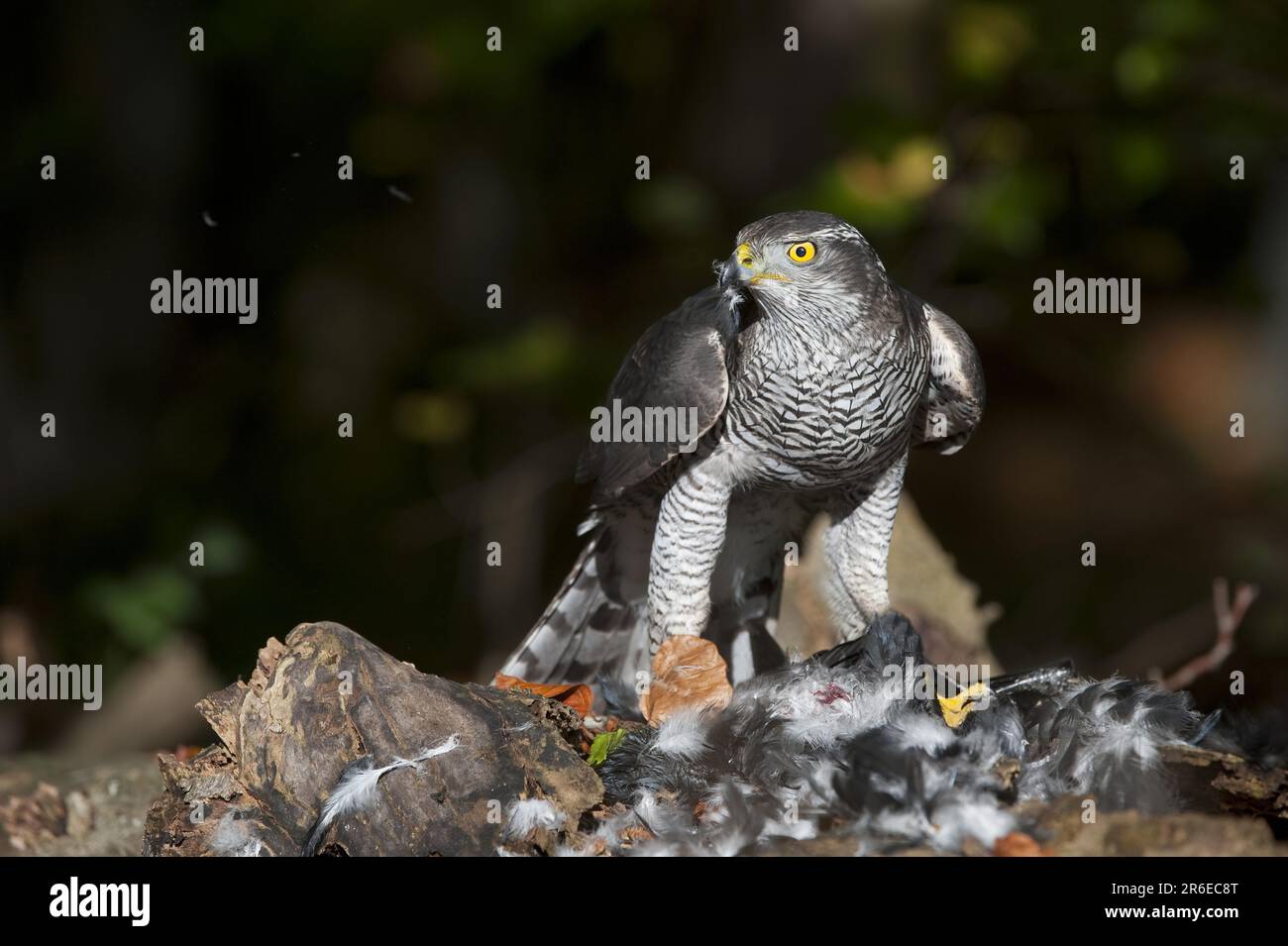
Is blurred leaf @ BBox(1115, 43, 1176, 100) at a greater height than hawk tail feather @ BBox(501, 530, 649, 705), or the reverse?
blurred leaf @ BBox(1115, 43, 1176, 100)

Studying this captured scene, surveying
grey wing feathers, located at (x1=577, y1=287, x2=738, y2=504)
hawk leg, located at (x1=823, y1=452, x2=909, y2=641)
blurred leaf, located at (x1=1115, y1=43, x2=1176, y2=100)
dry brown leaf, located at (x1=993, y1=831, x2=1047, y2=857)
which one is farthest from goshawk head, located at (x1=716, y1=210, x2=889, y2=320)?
blurred leaf, located at (x1=1115, y1=43, x2=1176, y2=100)

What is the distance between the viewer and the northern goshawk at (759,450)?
316 centimetres

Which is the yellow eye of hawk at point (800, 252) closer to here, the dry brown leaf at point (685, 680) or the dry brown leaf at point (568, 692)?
the dry brown leaf at point (685, 680)

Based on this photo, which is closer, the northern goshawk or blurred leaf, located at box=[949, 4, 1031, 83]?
the northern goshawk

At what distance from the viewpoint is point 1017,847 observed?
2506mm

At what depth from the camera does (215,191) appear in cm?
693

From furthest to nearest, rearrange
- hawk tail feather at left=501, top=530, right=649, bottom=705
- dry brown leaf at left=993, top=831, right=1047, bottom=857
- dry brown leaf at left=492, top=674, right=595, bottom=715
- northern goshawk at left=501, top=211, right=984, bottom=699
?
hawk tail feather at left=501, top=530, right=649, bottom=705 < dry brown leaf at left=492, top=674, right=595, bottom=715 < northern goshawk at left=501, top=211, right=984, bottom=699 < dry brown leaf at left=993, top=831, right=1047, bottom=857

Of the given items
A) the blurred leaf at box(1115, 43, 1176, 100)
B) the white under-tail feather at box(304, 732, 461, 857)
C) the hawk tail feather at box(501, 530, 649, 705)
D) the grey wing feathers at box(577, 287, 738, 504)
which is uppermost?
the blurred leaf at box(1115, 43, 1176, 100)

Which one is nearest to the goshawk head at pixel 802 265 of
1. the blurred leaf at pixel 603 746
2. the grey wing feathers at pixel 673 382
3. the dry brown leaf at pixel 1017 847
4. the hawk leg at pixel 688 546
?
the grey wing feathers at pixel 673 382

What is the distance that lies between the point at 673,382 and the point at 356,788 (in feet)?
4.71

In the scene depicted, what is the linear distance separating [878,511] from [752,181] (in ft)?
12.3

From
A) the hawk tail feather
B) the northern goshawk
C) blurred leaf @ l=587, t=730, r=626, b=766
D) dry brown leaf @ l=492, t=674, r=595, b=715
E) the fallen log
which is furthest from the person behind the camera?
the hawk tail feather

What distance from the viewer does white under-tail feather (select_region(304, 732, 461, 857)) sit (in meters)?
2.64

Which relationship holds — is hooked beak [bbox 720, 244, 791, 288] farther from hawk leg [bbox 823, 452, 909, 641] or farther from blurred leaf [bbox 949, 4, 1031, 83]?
blurred leaf [bbox 949, 4, 1031, 83]
